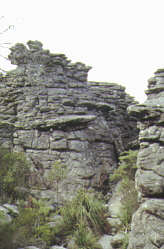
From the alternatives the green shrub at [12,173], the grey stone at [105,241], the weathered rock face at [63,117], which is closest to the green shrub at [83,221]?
the grey stone at [105,241]

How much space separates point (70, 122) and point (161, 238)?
7.39 meters

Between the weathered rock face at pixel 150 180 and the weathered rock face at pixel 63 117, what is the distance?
425cm

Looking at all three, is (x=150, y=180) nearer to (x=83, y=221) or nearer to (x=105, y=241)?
(x=105, y=241)

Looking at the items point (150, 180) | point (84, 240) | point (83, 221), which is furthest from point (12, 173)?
point (150, 180)

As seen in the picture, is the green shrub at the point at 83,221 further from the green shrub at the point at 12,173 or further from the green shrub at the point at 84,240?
the green shrub at the point at 12,173

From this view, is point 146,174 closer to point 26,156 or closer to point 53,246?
point 53,246

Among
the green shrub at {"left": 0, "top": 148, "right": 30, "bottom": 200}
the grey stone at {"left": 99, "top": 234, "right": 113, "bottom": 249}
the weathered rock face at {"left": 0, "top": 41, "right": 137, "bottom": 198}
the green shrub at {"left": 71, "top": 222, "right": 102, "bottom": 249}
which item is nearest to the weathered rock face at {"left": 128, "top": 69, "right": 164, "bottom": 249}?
the grey stone at {"left": 99, "top": 234, "right": 113, "bottom": 249}

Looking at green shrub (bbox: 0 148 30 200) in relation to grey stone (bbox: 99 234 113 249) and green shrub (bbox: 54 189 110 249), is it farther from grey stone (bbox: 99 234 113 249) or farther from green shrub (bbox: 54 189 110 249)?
grey stone (bbox: 99 234 113 249)

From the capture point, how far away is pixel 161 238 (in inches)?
249

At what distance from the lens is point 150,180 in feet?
23.2

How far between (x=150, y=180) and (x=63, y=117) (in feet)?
21.6

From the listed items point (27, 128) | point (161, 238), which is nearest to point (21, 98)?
point (27, 128)

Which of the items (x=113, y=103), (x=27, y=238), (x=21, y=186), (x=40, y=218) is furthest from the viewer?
(x=113, y=103)

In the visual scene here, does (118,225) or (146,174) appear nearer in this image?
(146,174)
